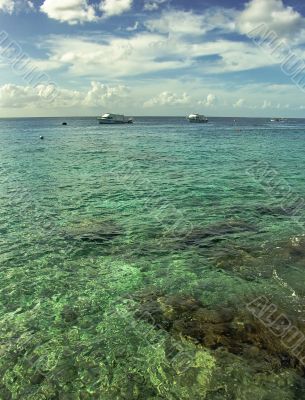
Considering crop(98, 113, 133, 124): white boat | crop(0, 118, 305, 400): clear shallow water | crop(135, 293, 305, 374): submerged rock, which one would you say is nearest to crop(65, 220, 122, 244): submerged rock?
crop(0, 118, 305, 400): clear shallow water

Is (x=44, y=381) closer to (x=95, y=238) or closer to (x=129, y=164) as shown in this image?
(x=95, y=238)

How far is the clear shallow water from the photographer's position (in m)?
10.1

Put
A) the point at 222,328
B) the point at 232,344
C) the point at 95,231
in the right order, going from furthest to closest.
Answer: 1. the point at 95,231
2. the point at 222,328
3. the point at 232,344

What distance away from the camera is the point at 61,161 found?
53.4m

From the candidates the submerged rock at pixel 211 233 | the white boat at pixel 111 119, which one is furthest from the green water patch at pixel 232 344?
the white boat at pixel 111 119

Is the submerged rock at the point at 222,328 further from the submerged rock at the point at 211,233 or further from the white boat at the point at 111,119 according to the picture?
the white boat at the point at 111,119

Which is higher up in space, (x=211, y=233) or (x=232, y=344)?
(x=232, y=344)

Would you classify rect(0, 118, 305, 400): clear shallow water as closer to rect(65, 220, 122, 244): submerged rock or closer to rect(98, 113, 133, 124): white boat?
rect(65, 220, 122, 244): submerged rock

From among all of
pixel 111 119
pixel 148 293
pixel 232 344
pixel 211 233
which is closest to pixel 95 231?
pixel 211 233

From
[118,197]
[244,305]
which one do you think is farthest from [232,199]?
[244,305]

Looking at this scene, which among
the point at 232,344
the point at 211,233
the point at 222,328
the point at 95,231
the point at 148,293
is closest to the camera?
the point at 232,344

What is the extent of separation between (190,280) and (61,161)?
42.0 meters

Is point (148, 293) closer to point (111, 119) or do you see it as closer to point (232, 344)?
point (232, 344)

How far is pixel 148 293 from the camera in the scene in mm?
14430
